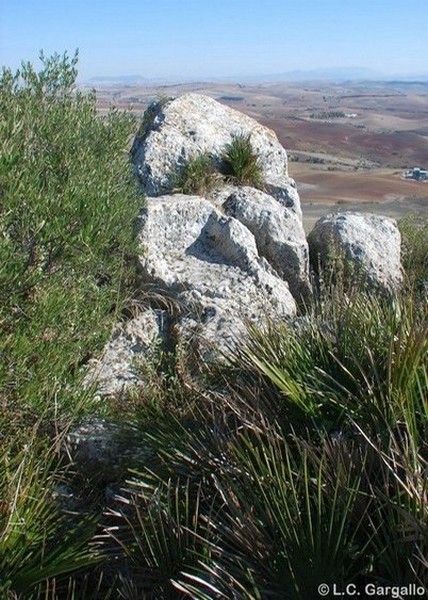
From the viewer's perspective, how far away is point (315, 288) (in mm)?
7699

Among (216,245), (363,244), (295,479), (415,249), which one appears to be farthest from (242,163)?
(295,479)

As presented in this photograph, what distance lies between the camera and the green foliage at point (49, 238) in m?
4.26

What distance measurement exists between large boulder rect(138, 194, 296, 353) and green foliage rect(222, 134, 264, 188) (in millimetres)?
1078

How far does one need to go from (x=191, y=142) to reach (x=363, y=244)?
2.54m

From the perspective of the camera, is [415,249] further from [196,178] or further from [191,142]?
[191,142]

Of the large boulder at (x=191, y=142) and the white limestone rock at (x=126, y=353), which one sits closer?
the white limestone rock at (x=126, y=353)

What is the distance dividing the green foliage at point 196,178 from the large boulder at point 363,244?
149cm

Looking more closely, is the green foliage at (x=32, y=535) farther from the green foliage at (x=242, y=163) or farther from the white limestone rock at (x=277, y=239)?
the green foliage at (x=242, y=163)

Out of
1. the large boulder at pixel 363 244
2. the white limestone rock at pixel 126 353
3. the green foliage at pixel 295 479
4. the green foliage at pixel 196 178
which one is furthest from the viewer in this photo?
the green foliage at pixel 196 178

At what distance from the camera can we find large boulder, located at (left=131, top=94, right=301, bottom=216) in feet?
27.3

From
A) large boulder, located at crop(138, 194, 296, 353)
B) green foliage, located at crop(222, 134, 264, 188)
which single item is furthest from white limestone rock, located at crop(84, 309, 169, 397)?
green foliage, located at crop(222, 134, 264, 188)

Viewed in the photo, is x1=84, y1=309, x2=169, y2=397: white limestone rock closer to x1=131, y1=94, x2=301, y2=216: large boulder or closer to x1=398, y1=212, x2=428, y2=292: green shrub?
x1=131, y1=94, x2=301, y2=216: large boulder

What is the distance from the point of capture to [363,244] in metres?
8.16

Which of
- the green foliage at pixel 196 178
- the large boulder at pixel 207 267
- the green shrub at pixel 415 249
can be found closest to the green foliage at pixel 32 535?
the large boulder at pixel 207 267
